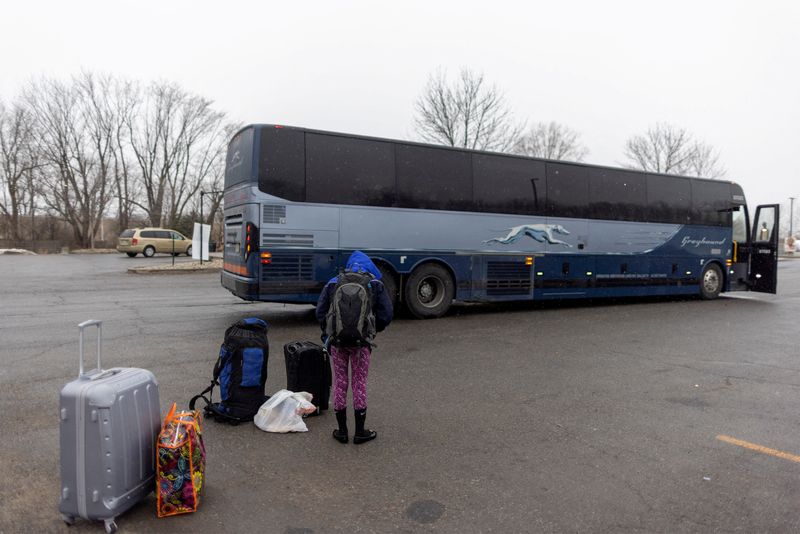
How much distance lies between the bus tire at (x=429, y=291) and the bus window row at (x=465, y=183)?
131 centimetres

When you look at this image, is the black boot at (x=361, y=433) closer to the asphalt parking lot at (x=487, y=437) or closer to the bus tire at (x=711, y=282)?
the asphalt parking lot at (x=487, y=437)

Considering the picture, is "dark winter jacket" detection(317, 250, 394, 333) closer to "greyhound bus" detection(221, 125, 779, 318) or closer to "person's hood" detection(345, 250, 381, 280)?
"person's hood" detection(345, 250, 381, 280)

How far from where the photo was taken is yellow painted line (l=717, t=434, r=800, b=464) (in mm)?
4364

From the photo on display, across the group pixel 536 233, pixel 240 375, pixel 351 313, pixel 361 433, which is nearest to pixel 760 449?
pixel 361 433

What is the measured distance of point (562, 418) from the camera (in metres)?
5.23

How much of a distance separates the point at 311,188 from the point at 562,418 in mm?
6376

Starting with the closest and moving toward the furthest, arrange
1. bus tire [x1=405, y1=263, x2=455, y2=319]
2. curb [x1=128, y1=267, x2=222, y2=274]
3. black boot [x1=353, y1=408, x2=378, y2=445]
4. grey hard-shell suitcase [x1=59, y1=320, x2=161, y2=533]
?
grey hard-shell suitcase [x1=59, y1=320, x2=161, y2=533] → black boot [x1=353, y1=408, x2=378, y2=445] → bus tire [x1=405, y1=263, x2=455, y2=319] → curb [x1=128, y1=267, x2=222, y2=274]

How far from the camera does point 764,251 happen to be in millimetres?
16188

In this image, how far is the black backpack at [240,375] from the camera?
4840mm

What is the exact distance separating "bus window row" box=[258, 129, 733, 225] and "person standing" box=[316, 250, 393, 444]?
560 centimetres

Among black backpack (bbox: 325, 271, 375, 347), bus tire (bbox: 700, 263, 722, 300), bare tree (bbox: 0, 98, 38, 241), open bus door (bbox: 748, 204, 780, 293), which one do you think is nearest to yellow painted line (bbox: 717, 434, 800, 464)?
black backpack (bbox: 325, 271, 375, 347)

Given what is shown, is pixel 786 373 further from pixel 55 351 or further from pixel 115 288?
pixel 115 288

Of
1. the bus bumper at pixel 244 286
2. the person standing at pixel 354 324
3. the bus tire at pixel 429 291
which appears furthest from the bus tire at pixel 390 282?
the person standing at pixel 354 324

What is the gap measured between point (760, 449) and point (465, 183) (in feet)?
27.0
